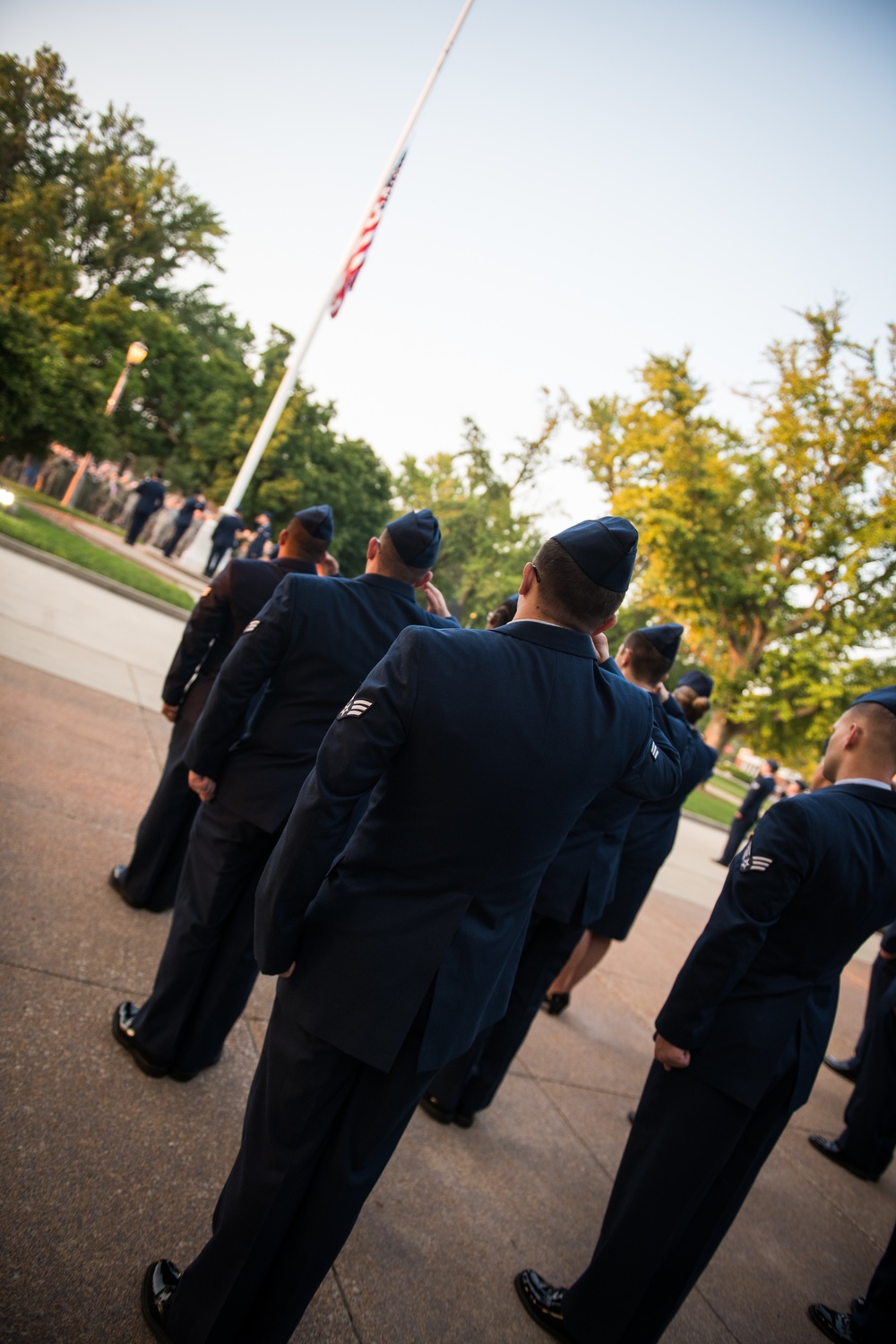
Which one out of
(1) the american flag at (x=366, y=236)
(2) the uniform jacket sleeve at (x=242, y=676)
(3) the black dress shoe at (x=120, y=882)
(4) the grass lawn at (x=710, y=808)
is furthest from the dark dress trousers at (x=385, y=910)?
(4) the grass lawn at (x=710, y=808)

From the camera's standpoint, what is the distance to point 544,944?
11.8ft

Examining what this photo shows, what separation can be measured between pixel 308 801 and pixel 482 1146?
2.50 m

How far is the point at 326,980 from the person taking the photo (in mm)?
1807

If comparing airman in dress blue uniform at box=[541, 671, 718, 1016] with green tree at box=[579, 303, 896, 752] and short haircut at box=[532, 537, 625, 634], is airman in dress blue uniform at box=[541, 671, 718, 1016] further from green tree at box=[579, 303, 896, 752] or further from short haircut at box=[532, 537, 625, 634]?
green tree at box=[579, 303, 896, 752]

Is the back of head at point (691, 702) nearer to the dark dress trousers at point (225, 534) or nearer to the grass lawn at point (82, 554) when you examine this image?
the grass lawn at point (82, 554)

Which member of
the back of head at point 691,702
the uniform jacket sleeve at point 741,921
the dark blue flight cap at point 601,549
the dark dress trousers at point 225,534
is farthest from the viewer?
the dark dress trousers at point 225,534

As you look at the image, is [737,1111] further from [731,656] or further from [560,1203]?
[731,656]

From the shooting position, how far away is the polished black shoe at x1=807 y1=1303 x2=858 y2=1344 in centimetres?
312

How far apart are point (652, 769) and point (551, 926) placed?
5.21 ft

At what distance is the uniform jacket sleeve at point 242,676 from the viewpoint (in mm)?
2688

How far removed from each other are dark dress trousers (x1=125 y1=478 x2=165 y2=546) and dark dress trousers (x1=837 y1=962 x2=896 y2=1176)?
61.1 feet

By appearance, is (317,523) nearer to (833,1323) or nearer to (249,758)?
(249,758)

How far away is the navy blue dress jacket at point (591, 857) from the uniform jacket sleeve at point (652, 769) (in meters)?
0.92

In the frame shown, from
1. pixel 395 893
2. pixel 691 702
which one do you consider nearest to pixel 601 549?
pixel 395 893
